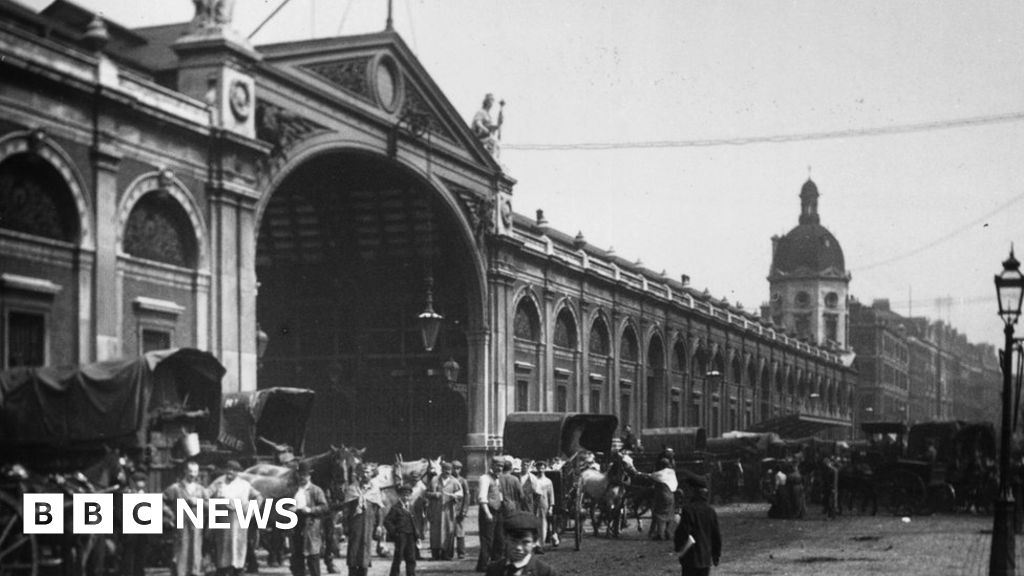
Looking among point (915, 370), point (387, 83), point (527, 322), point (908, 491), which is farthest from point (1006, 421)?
point (915, 370)

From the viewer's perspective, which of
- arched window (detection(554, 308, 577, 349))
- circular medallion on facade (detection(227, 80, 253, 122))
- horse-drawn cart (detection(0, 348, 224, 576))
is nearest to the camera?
horse-drawn cart (detection(0, 348, 224, 576))

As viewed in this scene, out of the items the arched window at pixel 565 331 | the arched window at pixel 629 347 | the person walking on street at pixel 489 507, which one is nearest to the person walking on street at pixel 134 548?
the person walking on street at pixel 489 507

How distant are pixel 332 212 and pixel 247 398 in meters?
14.1

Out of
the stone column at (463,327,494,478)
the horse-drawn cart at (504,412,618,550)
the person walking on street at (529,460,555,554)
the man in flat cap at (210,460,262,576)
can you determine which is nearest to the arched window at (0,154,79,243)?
the man in flat cap at (210,460,262,576)

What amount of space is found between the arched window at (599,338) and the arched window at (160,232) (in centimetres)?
2523

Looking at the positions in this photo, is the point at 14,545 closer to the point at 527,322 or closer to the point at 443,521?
the point at 443,521

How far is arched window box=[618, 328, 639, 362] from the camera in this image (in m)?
51.1

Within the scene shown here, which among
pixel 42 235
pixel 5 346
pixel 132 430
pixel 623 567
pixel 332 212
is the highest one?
pixel 332 212

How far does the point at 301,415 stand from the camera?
75.2ft

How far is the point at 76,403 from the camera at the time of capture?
15742 millimetres

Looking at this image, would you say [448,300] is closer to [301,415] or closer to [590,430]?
[590,430]

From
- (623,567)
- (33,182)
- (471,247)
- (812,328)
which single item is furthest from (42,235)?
(812,328)

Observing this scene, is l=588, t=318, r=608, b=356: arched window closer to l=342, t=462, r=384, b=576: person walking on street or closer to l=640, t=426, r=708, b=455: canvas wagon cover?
l=640, t=426, r=708, b=455: canvas wagon cover

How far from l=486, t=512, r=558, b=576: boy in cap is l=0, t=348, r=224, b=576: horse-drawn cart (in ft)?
23.9
